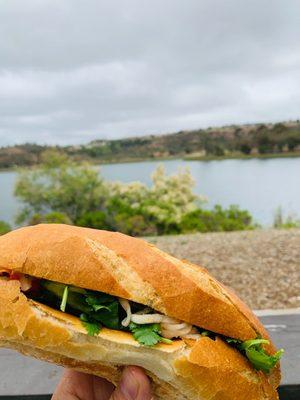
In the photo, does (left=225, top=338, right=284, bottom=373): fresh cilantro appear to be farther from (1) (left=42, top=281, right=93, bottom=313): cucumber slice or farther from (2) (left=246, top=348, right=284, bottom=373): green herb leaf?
(1) (left=42, top=281, right=93, bottom=313): cucumber slice

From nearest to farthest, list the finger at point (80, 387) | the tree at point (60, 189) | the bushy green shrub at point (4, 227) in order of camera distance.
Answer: the finger at point (80, 387), the bushy green shrub at point (4, 227), the tree at point (60, 189)

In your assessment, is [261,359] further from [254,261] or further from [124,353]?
[254,261]

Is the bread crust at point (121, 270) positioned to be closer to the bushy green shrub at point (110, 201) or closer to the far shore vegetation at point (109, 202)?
the far shore vegetation at point (109, 202)

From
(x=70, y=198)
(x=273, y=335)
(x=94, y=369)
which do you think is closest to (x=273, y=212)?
(x=70, y=198)

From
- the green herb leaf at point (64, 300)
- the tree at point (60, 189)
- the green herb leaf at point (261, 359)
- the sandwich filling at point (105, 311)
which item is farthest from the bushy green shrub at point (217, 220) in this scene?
the green herb leaf at point (64, 300)

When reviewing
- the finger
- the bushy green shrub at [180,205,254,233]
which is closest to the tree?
the bushy green shrub at [180,205,254,233]
